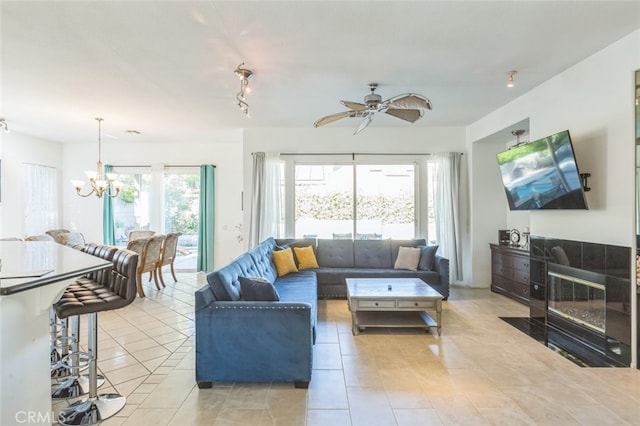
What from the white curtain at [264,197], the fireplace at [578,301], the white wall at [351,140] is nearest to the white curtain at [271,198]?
the white curtain at [264,197]

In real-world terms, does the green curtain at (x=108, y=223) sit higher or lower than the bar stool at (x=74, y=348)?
higher

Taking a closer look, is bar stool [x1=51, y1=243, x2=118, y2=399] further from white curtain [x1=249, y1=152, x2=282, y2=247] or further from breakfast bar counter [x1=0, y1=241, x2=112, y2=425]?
white curtain [x1=249, y1=152, x2=282, y2=247]

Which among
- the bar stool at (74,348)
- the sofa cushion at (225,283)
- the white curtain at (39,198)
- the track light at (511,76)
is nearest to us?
the bar stool at (74,348)

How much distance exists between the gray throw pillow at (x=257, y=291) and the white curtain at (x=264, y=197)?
3207 millimetres

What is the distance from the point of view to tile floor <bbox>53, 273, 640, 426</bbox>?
2.17 meters

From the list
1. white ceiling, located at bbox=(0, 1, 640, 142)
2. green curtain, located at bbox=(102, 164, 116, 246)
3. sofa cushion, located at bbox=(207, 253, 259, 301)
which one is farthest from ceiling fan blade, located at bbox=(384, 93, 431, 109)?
green curtain, located at bbox=(102, 164, 116, 246)

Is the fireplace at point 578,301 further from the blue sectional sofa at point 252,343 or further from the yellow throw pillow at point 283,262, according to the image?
the yellow throw pillow at point 283,262

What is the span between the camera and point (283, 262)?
194 inches

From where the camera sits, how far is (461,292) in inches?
216

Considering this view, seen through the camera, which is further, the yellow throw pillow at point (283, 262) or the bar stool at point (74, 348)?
the yellow throw pillow at point (283, 262)

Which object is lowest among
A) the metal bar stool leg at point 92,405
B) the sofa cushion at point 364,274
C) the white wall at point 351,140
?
the metal bar stool leg at point 92,405

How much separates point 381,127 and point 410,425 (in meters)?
4.91

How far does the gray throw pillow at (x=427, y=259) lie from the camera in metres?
5.15

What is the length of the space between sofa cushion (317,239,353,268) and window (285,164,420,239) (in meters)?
0.45
